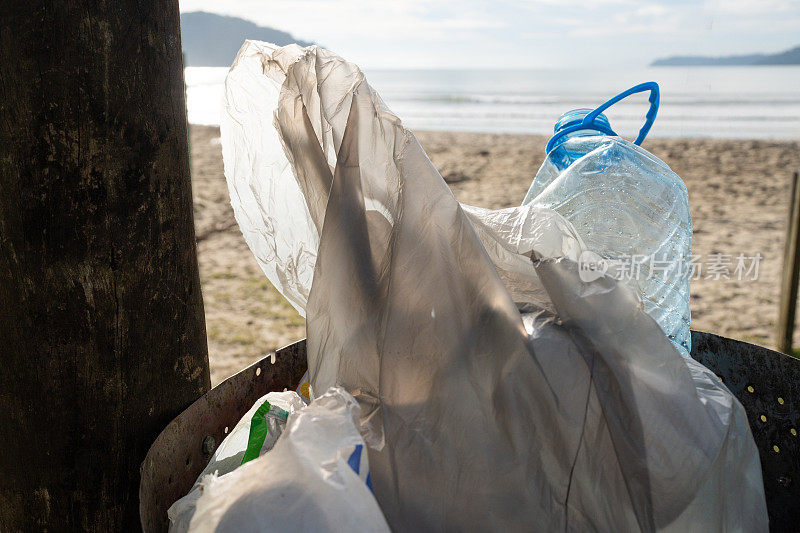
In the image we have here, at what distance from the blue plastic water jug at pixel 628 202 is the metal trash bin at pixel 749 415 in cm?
11

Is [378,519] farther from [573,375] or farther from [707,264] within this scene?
[707,264]

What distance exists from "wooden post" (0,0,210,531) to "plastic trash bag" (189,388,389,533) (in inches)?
13.7

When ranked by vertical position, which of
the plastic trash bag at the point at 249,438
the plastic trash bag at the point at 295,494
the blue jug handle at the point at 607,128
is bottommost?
the plastic trash bag at the point at 249,438

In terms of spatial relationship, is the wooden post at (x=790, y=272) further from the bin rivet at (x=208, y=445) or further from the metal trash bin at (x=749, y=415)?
the bin rivet at (x=208, y=445)

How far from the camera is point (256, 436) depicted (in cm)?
99

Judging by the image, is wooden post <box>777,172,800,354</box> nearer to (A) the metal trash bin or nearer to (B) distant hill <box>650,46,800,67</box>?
(A) the metal trash bin

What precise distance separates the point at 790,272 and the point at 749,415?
1824mm

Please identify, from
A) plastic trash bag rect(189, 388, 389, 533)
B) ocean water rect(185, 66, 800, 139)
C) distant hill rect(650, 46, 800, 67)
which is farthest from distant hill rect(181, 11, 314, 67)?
plastic trash bag rect(189, 388, 389, 533)

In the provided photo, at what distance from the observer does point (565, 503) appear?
0.88 metres

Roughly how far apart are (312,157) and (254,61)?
10.7 inches

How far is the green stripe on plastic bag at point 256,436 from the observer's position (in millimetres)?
977

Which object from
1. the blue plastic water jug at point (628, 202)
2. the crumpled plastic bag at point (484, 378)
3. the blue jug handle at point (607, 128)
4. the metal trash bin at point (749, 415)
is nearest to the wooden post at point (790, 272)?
the blue plastic water jug at point (628, 202)

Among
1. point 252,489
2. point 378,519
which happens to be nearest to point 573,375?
point 378,519

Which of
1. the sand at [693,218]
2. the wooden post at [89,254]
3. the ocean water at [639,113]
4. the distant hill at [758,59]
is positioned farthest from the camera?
the distant hill at [758,59]
